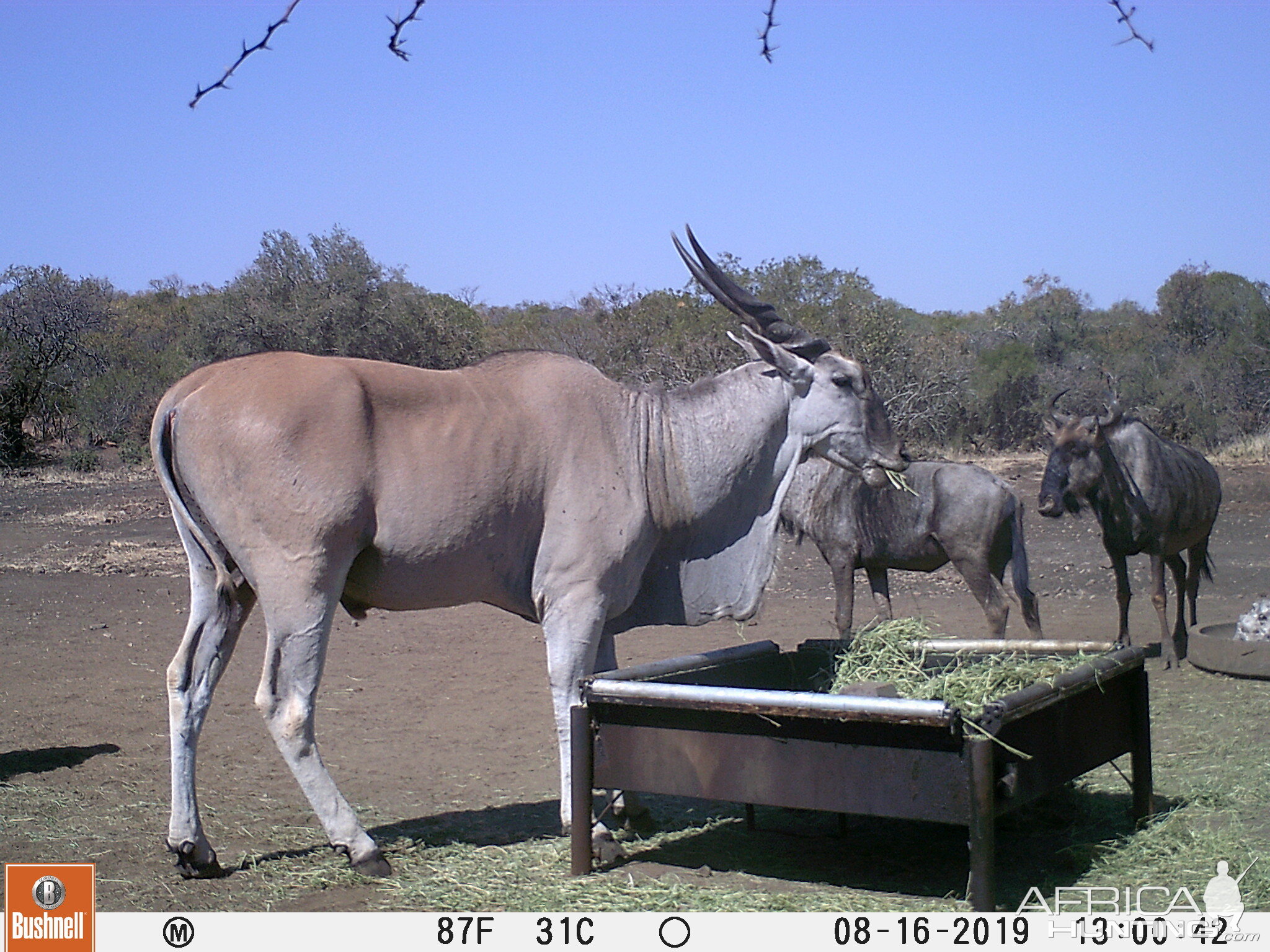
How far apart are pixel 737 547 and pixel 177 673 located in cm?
247

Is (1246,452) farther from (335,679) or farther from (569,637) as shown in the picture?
(569,637)

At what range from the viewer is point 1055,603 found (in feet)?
38.0

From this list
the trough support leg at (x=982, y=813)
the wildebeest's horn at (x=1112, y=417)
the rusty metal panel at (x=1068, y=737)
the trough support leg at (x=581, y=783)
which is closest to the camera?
the trough support leg at (x=982, y=813)

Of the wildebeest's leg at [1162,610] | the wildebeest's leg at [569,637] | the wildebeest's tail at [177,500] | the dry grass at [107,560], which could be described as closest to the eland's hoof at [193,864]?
the wildebeest's tail at [177,500]

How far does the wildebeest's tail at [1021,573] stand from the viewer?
918 centimetres

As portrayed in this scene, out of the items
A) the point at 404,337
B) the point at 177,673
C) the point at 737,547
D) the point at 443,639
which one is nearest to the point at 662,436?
the point at 737,547

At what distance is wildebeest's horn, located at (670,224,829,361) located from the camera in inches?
226

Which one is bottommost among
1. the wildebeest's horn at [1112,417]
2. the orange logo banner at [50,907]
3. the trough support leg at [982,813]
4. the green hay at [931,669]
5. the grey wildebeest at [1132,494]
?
the orange logo banner at [50,907]

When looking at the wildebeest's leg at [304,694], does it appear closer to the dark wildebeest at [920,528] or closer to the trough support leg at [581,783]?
the trough support leg at [581,783]

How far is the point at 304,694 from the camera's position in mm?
A: 4938

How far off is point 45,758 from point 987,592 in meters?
6.34

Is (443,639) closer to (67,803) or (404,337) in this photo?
(67,803)

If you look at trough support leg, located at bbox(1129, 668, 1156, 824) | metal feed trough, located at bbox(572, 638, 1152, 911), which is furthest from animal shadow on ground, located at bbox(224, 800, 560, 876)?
trough support leg, located at bbox(1129, 668, 1156, 824)

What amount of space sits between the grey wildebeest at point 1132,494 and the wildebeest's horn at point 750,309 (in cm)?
444
